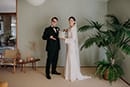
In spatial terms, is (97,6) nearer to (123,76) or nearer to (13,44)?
(123,76)

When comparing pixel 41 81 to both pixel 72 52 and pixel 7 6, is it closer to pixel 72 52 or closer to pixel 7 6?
pixel 72 52

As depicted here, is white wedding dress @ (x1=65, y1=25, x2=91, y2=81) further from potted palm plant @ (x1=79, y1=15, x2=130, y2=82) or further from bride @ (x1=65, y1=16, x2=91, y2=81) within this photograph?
potted palm plant @ (x1=79, y1=15, x2=130, y2=82)

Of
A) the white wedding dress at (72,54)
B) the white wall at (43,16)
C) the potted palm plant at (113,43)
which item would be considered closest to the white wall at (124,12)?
the potted palm plant at (113,43)

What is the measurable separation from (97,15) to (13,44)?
9.85 feet

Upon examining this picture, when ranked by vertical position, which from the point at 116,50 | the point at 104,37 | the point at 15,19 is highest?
the point at 15,19

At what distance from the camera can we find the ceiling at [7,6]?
21.0ft

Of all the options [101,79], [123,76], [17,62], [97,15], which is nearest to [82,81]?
[101,79]

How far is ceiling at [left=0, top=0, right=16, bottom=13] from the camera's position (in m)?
6.40

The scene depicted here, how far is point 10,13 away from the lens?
6688 mm

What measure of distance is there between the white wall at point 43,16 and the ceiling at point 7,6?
0.64 m

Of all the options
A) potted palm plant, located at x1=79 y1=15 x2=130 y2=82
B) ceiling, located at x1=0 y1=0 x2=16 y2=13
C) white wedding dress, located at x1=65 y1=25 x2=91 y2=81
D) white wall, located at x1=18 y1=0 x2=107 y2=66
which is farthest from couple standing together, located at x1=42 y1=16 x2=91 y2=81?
ceiling, located at x1=0 y1=0 x2=16 y2=13

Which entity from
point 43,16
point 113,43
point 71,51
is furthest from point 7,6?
point 113,43

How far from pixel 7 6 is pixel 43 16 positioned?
157cm

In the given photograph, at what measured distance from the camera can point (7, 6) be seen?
21.9 feet
